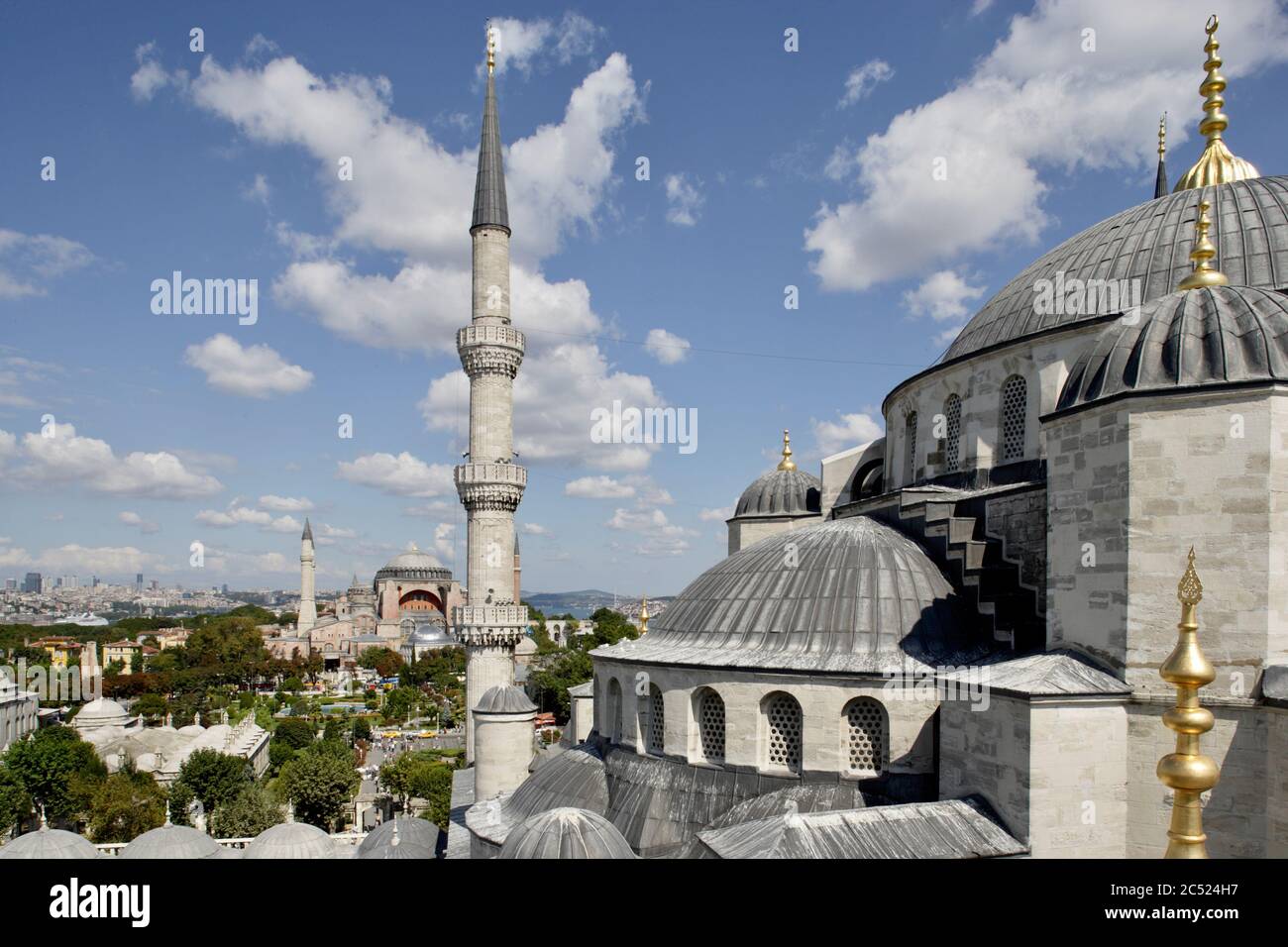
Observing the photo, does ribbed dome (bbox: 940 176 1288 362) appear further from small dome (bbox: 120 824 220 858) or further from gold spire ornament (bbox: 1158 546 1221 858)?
small dome (bbox: 120 824 220 858)

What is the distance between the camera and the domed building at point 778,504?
2417 centimetres

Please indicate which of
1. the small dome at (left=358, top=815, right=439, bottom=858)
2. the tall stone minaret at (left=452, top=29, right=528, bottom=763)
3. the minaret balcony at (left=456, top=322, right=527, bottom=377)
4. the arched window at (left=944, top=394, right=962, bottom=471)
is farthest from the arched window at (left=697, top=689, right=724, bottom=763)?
the minaret balcony at (left=456, top=322, right=527, bottom=377)

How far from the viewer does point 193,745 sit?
3772 centimetres

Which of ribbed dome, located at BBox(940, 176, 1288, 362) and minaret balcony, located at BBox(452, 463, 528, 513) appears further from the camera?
minaret balcony, located at BBox(452, 463, 528, 513)

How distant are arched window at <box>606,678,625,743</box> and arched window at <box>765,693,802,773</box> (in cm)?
332

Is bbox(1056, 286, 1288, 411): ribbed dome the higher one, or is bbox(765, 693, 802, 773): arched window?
bbox(1056, 286, 1288, 411): ribbed dome

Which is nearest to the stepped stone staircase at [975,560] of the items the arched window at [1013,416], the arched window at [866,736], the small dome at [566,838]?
the arched window at [1013,416]

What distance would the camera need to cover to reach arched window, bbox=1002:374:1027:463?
15430 mm

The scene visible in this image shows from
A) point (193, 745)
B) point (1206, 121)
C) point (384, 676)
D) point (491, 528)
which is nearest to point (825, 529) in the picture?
point (1206, 121)

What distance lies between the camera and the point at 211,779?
30578 mm

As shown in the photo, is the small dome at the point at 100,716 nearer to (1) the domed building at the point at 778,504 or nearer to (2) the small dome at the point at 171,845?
(2) the small dome at the point at 171,845

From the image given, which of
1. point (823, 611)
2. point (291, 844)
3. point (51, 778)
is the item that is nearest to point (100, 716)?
point (51, 778)
